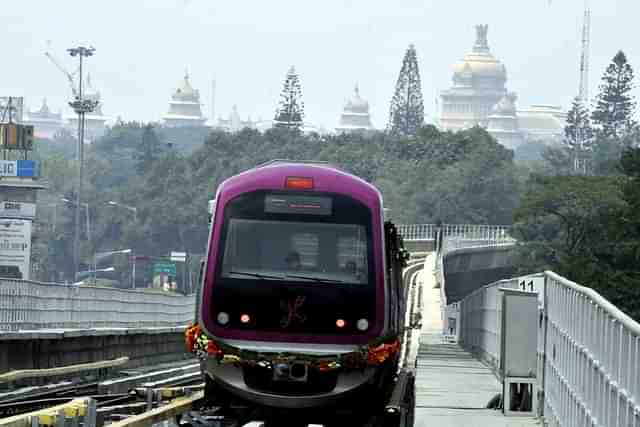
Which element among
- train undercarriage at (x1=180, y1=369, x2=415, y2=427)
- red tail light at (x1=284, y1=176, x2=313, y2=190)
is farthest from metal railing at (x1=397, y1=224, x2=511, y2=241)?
red tail light at (x1=284, y1=176, x2=313, y2=190)

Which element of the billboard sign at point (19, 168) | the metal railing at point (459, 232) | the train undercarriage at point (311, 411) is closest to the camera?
the train undercarriage at point (311, 411)

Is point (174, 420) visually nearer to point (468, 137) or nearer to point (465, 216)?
point (465, 216)

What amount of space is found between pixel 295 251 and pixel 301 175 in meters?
0.90

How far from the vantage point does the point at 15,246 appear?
117875 millimetres

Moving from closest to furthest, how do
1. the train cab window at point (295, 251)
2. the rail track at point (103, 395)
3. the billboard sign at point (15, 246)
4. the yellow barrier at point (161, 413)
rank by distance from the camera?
the yellow barrier at point (161, 413) < the rail track at point (103, 395) < the train cab window at point (295, 251) < the billboard sign at point (15, 246)

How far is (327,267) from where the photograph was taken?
81.3 ft

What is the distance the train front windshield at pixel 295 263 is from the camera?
2450 cm

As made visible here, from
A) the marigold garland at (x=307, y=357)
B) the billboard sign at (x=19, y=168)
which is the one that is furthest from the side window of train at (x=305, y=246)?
the billboard sign at (x=19, y=168)

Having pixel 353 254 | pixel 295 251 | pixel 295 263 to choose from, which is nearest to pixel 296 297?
pixel 295 263

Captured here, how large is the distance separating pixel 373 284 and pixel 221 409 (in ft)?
7.49

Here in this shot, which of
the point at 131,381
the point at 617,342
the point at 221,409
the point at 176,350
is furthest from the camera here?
the point at 176,350

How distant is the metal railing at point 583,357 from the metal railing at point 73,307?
551 inches

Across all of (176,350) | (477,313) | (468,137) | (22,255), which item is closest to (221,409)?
(477,313)

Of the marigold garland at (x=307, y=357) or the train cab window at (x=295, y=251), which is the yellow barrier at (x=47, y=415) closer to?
the marigold garland at (x=307, y=357)
